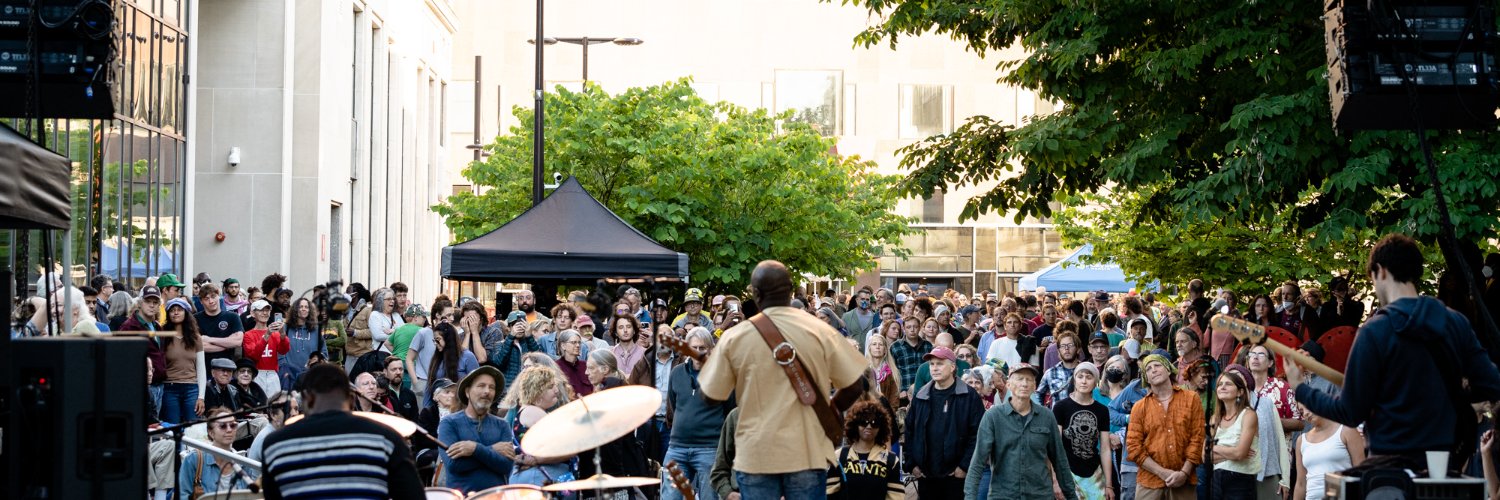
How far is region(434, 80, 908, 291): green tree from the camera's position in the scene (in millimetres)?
30453

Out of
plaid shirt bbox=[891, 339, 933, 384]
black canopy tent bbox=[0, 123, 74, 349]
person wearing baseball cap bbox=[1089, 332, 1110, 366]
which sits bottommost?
plaid shirt bbox=[891, 339, 933, 384]

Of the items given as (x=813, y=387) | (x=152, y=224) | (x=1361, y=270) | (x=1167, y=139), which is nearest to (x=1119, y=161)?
(x=1167, y=139)

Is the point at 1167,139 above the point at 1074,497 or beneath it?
above

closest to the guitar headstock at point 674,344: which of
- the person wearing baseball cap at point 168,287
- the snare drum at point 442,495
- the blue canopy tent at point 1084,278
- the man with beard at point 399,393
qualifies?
the snare drum at point 442,495

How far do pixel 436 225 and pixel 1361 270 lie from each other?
31499mm

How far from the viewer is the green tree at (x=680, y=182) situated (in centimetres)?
3045

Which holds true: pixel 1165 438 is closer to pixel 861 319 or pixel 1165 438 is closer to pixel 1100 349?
pixel 1100 349

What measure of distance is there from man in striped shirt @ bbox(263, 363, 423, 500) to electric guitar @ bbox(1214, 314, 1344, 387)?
347 centimetres

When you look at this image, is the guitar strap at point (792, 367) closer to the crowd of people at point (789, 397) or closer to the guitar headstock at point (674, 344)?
the crowd of people at point (789, 397)

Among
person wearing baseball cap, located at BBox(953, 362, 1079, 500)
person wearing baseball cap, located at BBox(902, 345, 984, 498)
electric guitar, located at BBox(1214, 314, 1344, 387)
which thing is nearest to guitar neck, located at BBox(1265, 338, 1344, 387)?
electric guitar, located at BBox(1214, 314, 1344, 387)

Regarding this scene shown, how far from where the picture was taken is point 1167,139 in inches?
654

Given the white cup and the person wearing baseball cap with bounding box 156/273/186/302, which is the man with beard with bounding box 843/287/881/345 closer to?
the person wearing baseball cap with bounding box 156/273/186/302

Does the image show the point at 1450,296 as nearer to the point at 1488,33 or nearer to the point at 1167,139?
the point at 1167,139

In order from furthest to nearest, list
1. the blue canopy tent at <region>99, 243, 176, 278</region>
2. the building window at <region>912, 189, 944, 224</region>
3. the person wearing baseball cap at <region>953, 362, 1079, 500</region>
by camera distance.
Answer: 1. the building window at <region>912, 189, 944, 224</region>
2. the blue canopy tent at <region>99, 243, 176, 278</region>
3. the person wearing baseball cap at <region>953, 362, 1079, 500</region>
